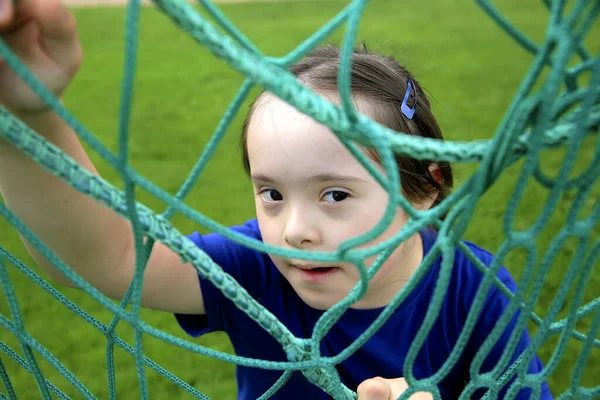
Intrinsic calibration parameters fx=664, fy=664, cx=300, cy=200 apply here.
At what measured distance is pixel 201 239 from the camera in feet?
3.22

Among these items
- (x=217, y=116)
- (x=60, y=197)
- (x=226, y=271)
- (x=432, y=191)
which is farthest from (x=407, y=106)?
(x=217, y=116)

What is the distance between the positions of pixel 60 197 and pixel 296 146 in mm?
273

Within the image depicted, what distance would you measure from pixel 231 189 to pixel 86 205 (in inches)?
66.9

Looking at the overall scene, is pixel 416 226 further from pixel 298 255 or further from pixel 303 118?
pixel 303 118

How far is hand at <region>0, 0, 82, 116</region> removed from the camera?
0.52 metres

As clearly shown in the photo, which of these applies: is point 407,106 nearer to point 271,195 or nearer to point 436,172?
point 436,172

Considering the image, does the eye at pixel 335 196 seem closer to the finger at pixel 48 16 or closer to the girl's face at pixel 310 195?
the girl's face at pixel 310 195

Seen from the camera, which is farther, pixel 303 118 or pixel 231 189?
pixel 231 189

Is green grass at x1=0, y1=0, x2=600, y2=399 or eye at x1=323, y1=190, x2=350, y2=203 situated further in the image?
green grass at x1=0, y1=0, x2=600, y2=399

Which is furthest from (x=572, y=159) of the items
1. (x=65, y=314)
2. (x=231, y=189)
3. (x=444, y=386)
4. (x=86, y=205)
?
(x=231, y=189)

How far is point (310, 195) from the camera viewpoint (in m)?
0.79

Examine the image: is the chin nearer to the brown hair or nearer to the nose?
the nose

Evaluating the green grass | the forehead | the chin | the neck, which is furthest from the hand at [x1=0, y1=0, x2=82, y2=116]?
the green grass

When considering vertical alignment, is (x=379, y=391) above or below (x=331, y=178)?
below
